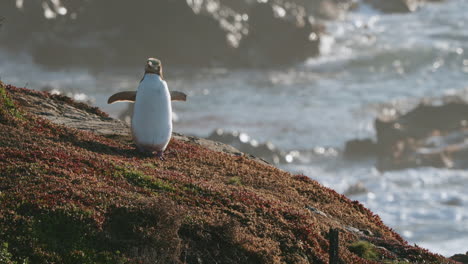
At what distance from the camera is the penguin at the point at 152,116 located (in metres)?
25.5

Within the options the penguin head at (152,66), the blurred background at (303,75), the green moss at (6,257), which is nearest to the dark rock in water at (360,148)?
the blurred background at (303,75)

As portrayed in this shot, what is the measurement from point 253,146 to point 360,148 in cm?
1043

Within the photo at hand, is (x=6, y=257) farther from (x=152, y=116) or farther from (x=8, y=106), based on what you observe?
(x=152, y=116)

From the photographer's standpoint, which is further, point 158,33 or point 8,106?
point 158,33

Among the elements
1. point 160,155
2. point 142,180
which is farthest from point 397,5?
point 142,180

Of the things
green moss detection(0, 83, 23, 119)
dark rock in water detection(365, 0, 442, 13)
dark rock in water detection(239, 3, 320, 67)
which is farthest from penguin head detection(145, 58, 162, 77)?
dark rock in water detection(365, 0, 442, 13)

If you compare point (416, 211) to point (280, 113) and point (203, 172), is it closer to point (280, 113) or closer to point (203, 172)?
point (280, 113)

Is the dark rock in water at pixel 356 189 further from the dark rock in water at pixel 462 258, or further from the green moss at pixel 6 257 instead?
the green moss at pixel 6 257

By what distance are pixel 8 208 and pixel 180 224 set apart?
3.46 meters

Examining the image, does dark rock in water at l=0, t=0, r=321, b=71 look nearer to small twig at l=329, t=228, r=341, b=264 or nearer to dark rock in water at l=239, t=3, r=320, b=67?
dark rock in water at l=239, t=3, r=320, b=67

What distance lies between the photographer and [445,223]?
2373 inches

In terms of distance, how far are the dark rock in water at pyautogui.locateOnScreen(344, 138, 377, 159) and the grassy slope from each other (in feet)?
172

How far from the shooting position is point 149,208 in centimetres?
1889

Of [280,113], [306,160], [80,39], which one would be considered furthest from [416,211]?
[80,39]
